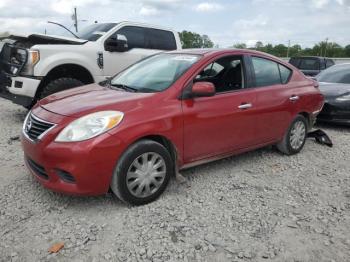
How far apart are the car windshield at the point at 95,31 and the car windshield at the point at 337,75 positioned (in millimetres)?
5010

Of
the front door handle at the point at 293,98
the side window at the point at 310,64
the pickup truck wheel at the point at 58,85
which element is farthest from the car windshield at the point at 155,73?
the side window at the point at 310,64

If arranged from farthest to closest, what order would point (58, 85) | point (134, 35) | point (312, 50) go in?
point (312, 50), point (134, 35), point (58, 85)

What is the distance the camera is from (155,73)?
168 inches

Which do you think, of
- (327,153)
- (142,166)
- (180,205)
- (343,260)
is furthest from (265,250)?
(327,153)

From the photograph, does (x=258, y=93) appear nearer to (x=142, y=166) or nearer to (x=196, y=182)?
(x=196, y=182)

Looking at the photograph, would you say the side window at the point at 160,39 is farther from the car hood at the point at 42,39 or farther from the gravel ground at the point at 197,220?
the gravel ground at the point at 197,220

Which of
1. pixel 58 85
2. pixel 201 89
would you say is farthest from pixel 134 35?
pixel 201 89

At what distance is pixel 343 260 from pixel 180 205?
5.01 ft

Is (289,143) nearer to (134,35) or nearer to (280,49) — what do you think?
(134,35)

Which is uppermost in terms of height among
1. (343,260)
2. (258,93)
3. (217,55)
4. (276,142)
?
(217,55)

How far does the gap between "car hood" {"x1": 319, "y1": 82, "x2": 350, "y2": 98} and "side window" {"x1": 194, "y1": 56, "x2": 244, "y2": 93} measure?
12.3 feet

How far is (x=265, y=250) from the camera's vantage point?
2984mm

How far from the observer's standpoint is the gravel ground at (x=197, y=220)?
2920mm

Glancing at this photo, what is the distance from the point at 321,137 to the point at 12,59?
5.62 metres
